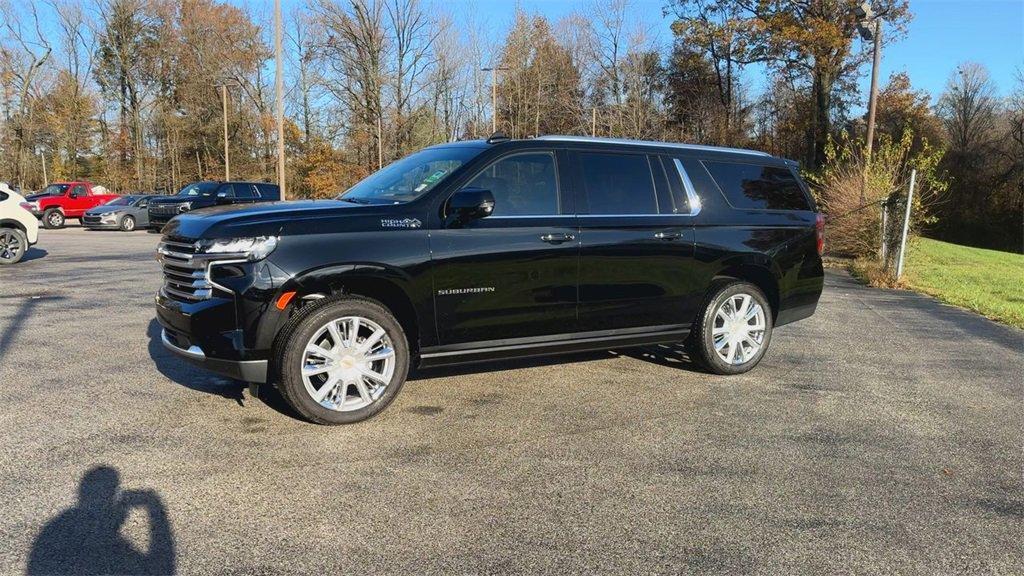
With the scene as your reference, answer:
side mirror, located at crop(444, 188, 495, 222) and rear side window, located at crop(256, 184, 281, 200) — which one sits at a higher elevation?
rear side window, located at crop(256, 184, 281, 200)

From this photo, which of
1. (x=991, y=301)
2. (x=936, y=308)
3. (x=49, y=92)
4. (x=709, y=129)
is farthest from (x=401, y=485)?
(x=49, y=92)

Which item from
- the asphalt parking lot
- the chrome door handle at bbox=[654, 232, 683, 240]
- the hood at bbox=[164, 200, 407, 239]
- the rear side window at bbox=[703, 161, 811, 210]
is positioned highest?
the rear side window at bbox=[703, 161, 811, 210]

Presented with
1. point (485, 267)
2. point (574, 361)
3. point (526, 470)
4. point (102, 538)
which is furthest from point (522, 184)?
point (102, 538)

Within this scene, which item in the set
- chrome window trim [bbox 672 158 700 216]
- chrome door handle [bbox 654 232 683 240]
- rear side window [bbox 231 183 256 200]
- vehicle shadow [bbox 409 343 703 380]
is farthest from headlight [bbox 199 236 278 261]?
rear side window [bbox 231 183 256 200]

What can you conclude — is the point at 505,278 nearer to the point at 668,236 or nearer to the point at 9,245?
the point at 668,236

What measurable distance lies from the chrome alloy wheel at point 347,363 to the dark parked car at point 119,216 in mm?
24076

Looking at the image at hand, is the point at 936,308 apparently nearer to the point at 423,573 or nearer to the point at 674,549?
the point at 674,549

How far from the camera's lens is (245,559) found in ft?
9.45

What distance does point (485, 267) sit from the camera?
474 cm

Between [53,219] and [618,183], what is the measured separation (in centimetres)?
3018

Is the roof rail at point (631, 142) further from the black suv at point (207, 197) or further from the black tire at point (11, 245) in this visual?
the black suv at point (207, 197)

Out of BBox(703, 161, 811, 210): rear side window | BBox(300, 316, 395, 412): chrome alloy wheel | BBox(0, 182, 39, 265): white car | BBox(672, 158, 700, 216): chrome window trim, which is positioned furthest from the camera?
BBox(0, 182, 39, 265): white car

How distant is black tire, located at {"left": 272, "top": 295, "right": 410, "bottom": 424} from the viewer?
426 centimetres

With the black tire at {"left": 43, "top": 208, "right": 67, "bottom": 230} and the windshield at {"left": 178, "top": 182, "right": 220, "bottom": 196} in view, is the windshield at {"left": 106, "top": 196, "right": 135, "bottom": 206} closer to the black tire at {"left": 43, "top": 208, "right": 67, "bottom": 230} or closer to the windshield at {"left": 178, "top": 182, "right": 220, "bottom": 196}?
the black tire at {"left": 43, "top": 208, "right": 67, "bottom": 230}
